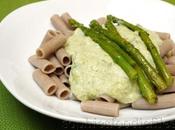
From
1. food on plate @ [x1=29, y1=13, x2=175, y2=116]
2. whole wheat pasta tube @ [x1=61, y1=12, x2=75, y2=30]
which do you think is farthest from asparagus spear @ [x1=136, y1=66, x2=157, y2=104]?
whole wheat pasta tube @ [x1=61, y1=12, x2=75, y2=30]

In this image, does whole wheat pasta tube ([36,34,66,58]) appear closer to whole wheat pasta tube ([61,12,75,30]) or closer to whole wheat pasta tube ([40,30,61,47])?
whole wheat pasta tube ([40,30,61,47])

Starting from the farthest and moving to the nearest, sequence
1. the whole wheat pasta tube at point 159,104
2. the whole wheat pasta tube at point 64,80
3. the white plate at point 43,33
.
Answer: the whole wheat pasta tube at point 64,80
the whole wheat pasta tube at point 159,104
the white plate at point 43,33

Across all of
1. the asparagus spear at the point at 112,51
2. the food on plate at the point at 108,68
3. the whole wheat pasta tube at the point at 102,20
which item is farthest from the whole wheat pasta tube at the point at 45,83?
the whole wheat pasta tube at the point at 102,20

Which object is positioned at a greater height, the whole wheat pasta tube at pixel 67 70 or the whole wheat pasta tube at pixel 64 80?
the whole wheat pasta tube at pixel 67 70

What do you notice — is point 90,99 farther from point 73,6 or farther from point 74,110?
point 73,6

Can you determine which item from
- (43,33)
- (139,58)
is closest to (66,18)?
(43,33)

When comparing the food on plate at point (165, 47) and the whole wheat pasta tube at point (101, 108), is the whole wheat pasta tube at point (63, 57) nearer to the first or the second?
the whole wheat pasta tube at point (101, 108)

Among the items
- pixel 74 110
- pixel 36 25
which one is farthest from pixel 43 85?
pixel 36 25
